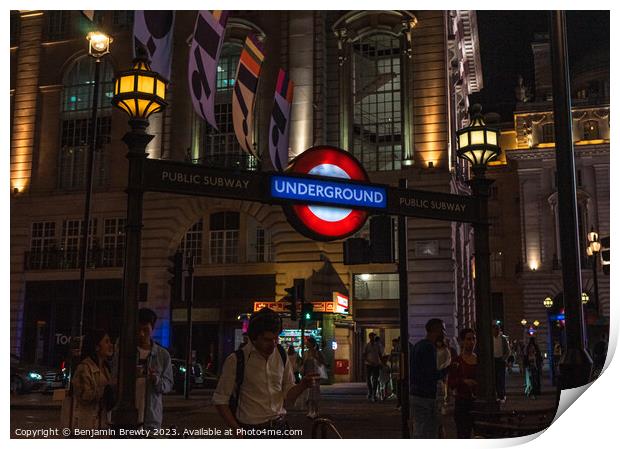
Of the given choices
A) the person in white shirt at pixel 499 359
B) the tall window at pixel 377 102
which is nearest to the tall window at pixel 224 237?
the tall window at pixel 377 102

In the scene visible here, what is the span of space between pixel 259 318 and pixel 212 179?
2536mm

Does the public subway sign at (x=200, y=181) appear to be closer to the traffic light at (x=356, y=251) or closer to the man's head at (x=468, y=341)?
the traffic light at (x=356, y=251)

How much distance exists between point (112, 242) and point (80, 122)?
19.5 ft

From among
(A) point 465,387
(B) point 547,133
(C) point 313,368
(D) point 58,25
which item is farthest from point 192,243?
(B) point 547,133

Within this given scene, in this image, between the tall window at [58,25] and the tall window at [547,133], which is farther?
the tall window at [547,133]

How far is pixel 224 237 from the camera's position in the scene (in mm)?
33500

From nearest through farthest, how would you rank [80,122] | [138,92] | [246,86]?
1. [138,92]
2. [246,86]
3. [80,122]

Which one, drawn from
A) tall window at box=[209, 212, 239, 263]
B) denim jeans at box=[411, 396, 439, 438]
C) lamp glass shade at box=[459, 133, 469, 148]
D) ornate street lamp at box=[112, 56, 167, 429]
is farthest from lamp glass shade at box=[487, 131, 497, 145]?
tall window at box=[209, 212, 239, 263]

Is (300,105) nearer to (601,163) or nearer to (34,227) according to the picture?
(34,227)

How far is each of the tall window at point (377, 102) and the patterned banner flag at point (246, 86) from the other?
16.4 metres

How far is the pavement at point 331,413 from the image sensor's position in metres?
14.4

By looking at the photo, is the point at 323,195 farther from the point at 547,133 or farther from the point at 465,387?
the point at 547,133

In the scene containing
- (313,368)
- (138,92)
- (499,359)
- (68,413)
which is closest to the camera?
(68,413)

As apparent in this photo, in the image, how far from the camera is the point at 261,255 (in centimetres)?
3294
